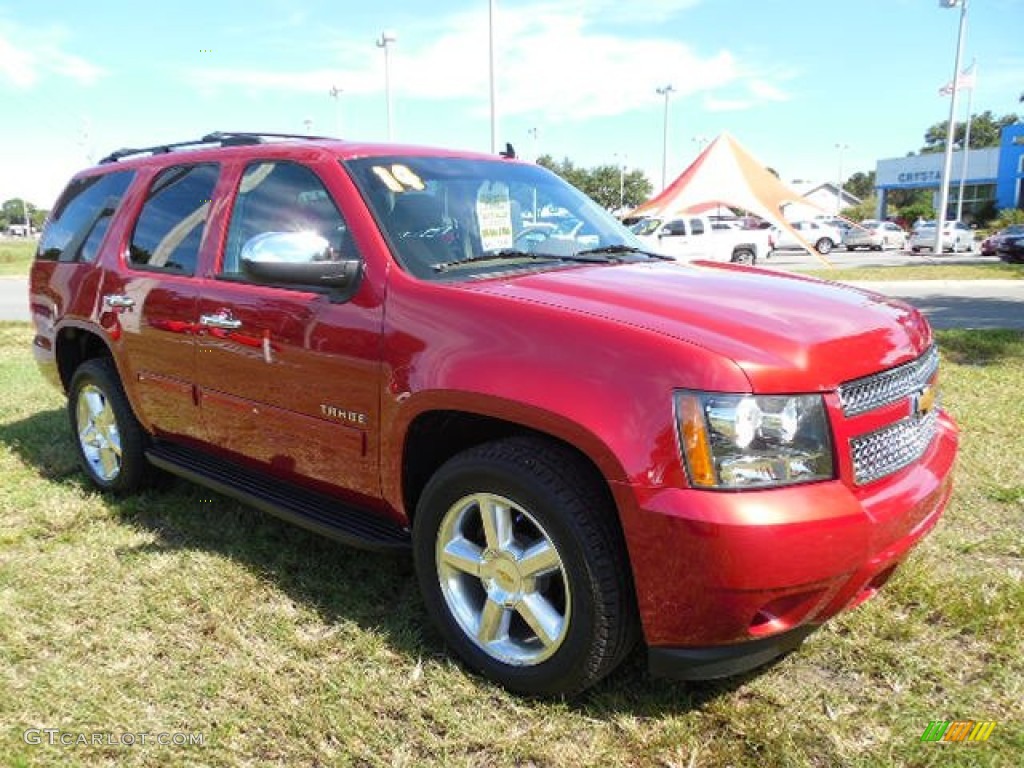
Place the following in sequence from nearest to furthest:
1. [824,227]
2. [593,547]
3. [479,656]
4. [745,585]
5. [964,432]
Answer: [745,585]
[593,547]
[479,656]
[964,432]
[824,227]

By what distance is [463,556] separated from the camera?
2701 millimetres

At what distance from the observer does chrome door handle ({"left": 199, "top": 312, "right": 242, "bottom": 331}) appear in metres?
3.35

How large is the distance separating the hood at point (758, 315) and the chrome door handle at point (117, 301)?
2188 mm

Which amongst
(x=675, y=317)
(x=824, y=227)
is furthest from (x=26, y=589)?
(x=824, y=227)

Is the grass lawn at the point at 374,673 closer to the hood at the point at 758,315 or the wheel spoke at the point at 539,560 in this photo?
the wheel spoke at the point at 539,560

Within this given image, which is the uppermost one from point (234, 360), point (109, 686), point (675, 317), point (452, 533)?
point (675, 317)

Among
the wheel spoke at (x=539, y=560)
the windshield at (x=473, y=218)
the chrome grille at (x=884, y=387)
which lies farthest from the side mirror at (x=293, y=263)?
the chrome grille at (x=884, y=387)

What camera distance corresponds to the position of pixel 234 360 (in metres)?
3.40

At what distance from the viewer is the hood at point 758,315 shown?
222cm

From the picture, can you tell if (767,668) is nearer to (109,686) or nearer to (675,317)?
(675,317)

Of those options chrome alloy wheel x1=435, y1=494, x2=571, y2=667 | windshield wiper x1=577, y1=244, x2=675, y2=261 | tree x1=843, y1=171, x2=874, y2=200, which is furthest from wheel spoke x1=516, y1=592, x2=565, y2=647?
tree x1=843, y1=171, x2=874, y2=200

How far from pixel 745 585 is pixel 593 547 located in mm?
431

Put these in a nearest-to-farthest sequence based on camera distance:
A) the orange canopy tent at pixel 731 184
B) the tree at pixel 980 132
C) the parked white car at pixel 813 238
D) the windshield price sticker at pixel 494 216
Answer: the windshield price sticker at pixel 494 216 → the orange canopy tent at pixel 731 184 → the parked white car at pixel 813 238 → the tree at pixel 980 132

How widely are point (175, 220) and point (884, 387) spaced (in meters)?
3.28
